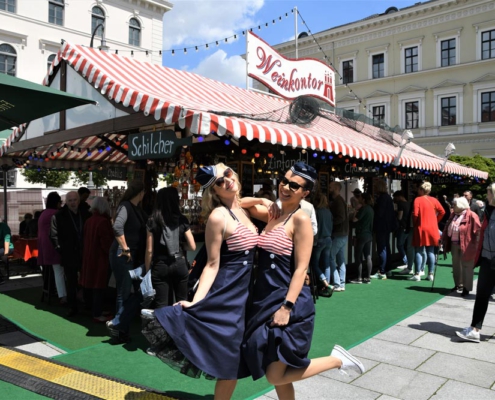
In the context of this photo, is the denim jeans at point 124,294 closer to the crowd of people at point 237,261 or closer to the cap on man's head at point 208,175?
the crowd of people at point 237,261

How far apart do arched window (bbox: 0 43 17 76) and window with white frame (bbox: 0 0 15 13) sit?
2206mm

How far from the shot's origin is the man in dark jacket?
231 inches

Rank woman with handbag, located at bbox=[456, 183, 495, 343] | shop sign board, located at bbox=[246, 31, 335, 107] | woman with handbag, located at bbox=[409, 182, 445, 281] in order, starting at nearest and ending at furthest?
woman with handbag, located at bbox=[456, 183, 495, 343]
woman with handbag, located at bbox=[409, 182, 445, 281]
shop sign board, located at bbox=[246, 31, 335, 107]

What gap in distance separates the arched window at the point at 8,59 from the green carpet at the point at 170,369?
2428 centimetres

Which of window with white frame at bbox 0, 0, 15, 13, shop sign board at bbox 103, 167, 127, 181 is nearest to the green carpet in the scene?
shop sign board at bbox 103, 167, 127, 181

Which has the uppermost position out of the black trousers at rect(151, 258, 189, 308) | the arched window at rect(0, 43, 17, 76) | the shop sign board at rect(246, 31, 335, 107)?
the arched window at rect(0, 43, 17, 76)

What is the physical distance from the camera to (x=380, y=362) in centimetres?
417

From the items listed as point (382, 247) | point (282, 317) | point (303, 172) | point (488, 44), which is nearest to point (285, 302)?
point (282, 317)

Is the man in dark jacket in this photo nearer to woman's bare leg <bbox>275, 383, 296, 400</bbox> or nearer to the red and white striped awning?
the red and white striped awning

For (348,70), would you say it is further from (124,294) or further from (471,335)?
(124,294)

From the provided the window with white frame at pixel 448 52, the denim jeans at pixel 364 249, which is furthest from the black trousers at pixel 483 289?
the window with white frame at pixel 448 52

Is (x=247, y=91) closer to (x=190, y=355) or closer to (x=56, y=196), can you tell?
(x=56, y=196)

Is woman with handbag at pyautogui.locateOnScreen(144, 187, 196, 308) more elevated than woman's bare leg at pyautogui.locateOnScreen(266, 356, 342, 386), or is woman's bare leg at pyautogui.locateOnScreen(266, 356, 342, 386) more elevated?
woman with handbag at pyautogui.locateOnScreen(144, 187, 196, 308)

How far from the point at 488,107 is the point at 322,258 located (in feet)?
90.1
